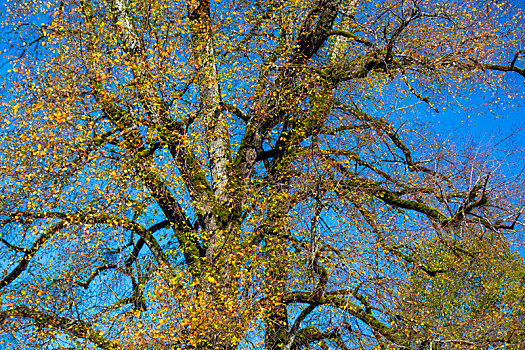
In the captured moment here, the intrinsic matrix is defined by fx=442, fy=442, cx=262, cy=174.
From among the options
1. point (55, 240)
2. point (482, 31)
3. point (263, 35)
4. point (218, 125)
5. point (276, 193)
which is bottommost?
point (55, 240)

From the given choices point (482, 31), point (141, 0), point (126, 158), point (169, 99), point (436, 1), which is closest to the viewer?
point (126, 158)

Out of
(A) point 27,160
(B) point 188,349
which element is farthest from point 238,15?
(B) point 188,349

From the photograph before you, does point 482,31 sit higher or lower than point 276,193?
higher

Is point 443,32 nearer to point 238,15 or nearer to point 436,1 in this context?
point 436,1

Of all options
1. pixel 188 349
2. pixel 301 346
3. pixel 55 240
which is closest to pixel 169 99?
pixel 55 240

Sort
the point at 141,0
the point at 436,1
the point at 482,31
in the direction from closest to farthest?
the point at 141,0
the point at 482,31
the point at 436,1

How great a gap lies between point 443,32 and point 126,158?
11148mm

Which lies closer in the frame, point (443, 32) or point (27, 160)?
point (27, 160)

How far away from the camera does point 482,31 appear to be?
1358cm

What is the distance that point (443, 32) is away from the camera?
14.7 metres

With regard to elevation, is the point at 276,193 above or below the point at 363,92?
below

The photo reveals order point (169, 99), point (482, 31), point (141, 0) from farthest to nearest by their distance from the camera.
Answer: point (482, 31), point (141, 0), point (169, 99)

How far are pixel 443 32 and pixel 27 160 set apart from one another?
1307cm

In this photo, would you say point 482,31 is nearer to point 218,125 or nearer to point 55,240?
point 218,125
